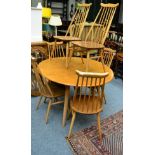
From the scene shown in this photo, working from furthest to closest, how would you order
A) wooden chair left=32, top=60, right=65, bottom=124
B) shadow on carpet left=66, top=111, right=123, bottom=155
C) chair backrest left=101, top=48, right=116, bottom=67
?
chair backrest left=101, top=48, right=116, bottom=67
wooden chair left=32, top=60, right=65, bottom=124
shadow on carpet left=66, top=111, right=123, bottom=155

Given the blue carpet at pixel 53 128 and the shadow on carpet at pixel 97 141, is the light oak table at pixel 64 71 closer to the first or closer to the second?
the blue carpet at pixel 53 128

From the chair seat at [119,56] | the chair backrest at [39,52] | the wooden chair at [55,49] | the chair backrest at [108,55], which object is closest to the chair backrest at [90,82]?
the chair backrest at [108,55]

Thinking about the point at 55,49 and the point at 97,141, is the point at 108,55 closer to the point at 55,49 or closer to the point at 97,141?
the point at 55,49

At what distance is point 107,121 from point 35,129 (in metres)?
1.00

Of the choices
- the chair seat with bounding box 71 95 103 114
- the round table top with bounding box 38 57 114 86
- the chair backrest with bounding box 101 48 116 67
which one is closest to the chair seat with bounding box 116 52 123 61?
the chair backrest with bounding box 101 48 116 67

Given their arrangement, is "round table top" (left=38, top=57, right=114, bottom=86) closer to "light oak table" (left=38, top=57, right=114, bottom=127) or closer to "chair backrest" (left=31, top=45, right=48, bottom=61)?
"light oak table" (left=38, top=57, right=114, bottom=127)

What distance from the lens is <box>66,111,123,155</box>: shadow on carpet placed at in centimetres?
223

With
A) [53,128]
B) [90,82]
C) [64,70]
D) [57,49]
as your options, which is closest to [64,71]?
[64,70]
